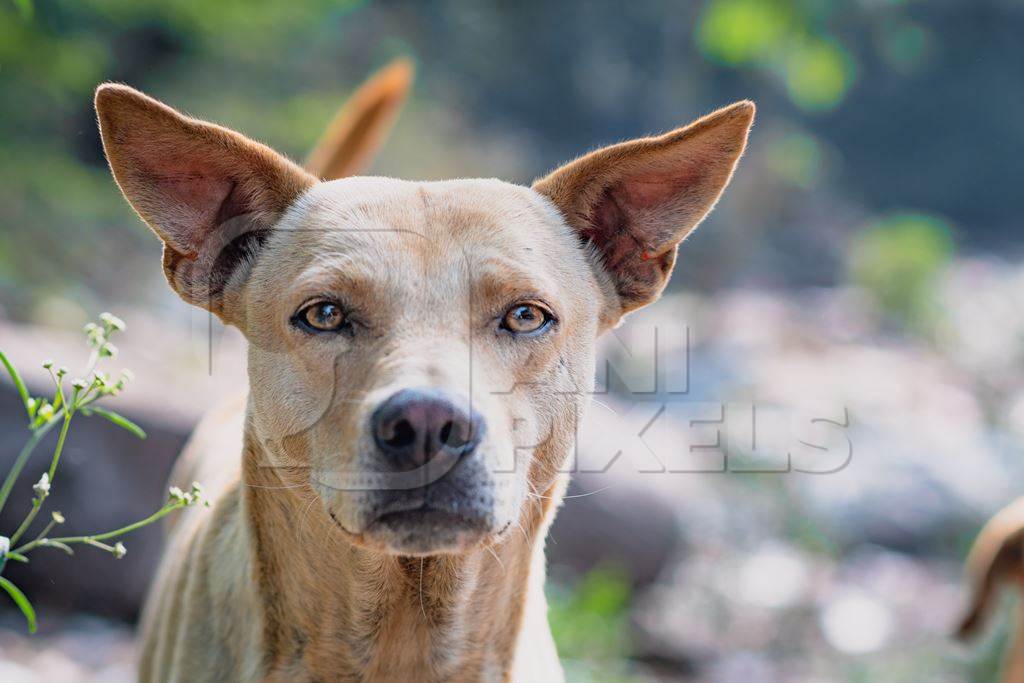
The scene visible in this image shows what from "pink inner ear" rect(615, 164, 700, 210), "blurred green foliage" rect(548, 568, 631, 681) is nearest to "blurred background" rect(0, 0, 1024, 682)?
"blurred green foliage" rect(548, 568, 631, 681)

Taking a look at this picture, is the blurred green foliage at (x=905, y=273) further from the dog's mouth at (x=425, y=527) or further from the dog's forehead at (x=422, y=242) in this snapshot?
the dog's mouth at (x=425, y=527)

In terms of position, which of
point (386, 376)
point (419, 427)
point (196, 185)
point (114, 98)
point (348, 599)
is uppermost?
point (114, 98)

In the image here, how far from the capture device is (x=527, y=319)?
2.59 metres

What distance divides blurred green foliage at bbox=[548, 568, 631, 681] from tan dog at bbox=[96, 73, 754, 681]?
2.12m

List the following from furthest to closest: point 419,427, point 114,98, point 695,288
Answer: point 695,288 < point 114,98 < point 419,427

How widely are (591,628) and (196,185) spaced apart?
325 centimetres

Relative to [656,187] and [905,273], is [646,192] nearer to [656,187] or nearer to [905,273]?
[656,187]

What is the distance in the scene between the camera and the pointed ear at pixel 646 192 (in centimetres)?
273

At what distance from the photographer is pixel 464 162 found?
572 inches

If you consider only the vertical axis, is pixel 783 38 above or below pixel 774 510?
above

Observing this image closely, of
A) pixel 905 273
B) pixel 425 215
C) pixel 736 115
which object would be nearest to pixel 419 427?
pixel 425 215

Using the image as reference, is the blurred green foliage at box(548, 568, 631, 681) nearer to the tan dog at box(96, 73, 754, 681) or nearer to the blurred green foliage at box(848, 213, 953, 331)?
the tan dog at box(96, 73, 754, 681)

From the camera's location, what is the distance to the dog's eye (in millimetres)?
2564

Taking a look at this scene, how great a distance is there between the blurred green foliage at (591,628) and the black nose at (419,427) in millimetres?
2950
